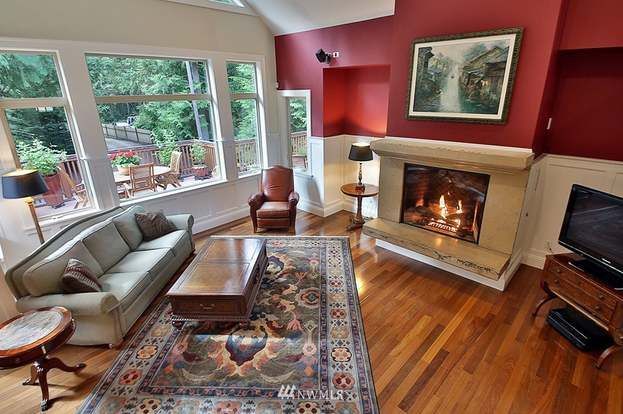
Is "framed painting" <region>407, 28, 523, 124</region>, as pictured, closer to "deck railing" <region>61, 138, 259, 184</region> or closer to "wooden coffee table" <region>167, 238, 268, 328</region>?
"wooden coffee table" <region>167, 238, 268, 328</region>

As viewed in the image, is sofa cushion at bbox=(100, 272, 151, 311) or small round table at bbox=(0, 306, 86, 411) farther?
sofa cushion at bbox=(100, 272, 151, 311)

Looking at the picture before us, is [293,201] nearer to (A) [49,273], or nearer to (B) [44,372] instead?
(A) [49,273]

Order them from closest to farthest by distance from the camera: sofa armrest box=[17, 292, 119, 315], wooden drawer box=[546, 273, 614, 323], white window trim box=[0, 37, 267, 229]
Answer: wooden drawer box=[546, 273, 614, 323]
sofa armrest box=[17, 292, 119, 315]
white window trim box=[0, 37, 267, 229]

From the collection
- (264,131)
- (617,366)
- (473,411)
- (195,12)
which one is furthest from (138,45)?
(617,366)

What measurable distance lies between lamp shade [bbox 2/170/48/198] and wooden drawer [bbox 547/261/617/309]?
198 inches

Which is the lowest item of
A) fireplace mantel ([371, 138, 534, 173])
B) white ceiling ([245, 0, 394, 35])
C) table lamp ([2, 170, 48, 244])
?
table lamp ([2, 170, 48, 244])

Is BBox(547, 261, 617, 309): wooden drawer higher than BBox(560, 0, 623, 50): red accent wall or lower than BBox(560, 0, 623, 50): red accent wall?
lower

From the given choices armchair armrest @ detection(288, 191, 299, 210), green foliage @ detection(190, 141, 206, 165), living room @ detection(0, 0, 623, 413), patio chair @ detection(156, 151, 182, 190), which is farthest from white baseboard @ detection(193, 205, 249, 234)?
armchair armrest @ detection(288, 191, 299, 210)

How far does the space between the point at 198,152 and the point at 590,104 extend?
5170 millimetres

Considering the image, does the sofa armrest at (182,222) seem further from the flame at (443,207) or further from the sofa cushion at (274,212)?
the flame at (443,207)

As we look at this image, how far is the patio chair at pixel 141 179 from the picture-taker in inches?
178

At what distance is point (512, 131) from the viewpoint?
10.5 feet

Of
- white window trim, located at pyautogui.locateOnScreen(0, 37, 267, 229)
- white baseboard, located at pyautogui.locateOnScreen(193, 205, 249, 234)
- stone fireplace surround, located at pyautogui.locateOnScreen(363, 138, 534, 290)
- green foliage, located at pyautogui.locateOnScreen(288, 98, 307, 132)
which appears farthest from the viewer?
green foliage, located at pyautogui.locateOnScreen(288, 98, 307, 132)

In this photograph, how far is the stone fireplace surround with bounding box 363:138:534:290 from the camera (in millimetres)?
3229
